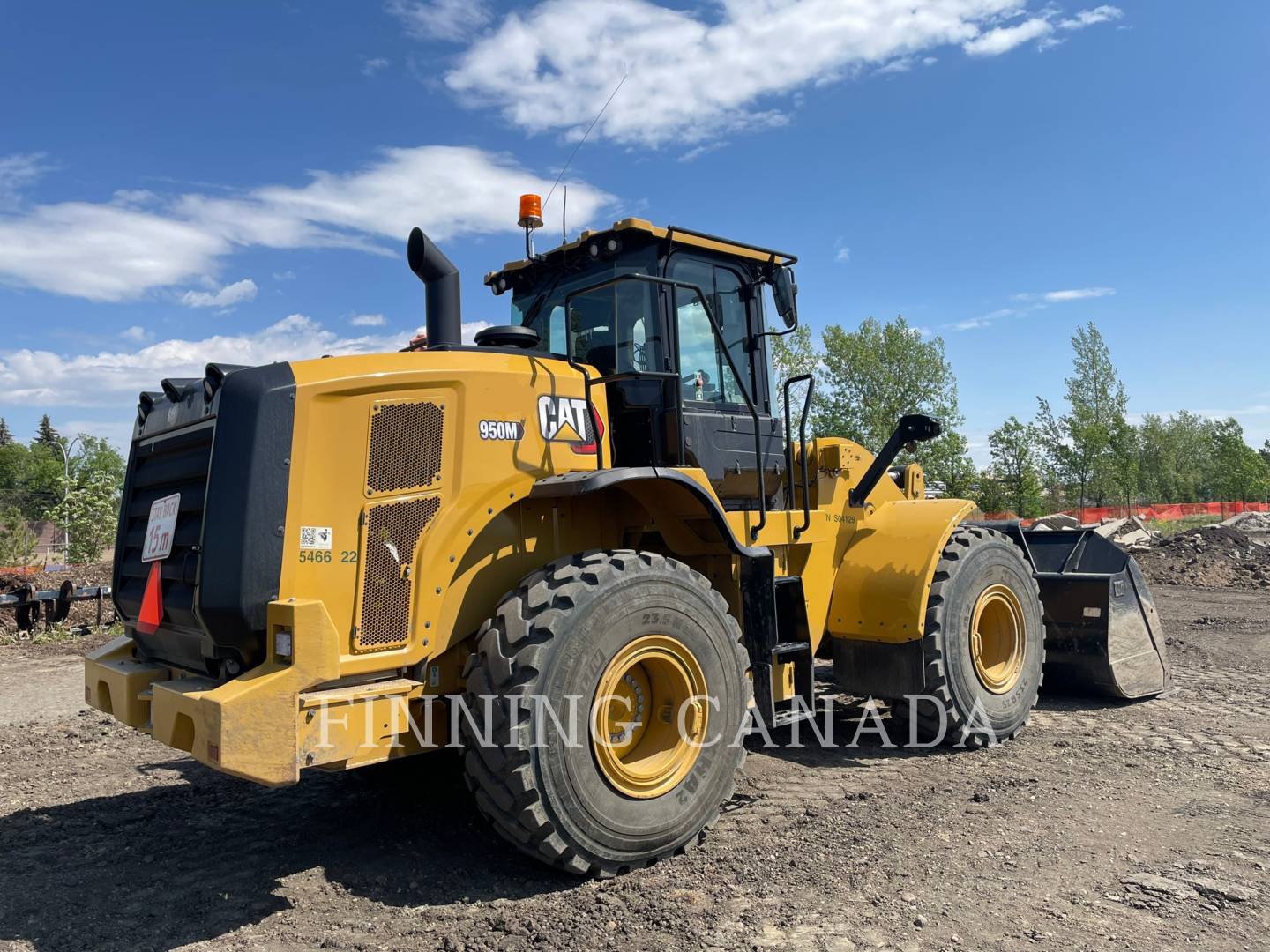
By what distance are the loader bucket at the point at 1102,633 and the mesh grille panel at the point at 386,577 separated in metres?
5.15

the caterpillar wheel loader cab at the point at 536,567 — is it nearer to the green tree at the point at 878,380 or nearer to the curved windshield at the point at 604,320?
the curved windshield at the point at 604,320

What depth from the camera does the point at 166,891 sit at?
3969 millimetres

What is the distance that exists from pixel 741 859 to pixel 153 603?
291cm

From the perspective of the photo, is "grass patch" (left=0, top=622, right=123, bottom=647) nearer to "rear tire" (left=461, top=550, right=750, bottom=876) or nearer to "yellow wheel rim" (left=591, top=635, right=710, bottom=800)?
"yellow wheel rim" (left=591, top=635, right=710, bottom=800)

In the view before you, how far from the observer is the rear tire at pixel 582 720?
3.70 m

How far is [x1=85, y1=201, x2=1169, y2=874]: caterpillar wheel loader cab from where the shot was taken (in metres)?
3.67

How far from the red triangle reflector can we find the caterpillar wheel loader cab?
1.1 inches

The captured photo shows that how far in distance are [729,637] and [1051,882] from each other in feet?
5.57

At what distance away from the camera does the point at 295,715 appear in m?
3.46

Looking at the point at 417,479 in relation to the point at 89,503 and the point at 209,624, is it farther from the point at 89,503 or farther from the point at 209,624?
the point at 89,503

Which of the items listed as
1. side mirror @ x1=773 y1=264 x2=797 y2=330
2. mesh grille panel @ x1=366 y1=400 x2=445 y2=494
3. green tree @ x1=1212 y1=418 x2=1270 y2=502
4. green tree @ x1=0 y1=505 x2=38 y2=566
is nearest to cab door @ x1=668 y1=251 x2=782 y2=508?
side mirror @ x1=773 y1=264 x2=797 y2=330

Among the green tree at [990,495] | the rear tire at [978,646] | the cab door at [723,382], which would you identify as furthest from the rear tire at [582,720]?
the green tree at [990,495]

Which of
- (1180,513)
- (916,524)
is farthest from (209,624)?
(1180,513)

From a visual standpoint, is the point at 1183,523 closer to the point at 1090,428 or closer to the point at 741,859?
the point at 1090,428
